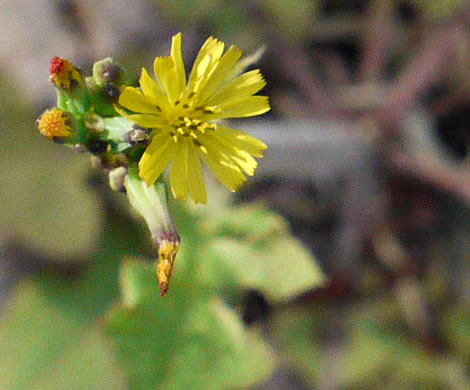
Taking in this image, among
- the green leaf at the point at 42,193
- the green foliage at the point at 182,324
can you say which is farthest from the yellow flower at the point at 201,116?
the green leaf at the point at 42,193

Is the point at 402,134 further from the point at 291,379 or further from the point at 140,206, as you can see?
the point at 140,206

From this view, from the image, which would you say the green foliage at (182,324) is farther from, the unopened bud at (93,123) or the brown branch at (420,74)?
the brown branch at (420,74)

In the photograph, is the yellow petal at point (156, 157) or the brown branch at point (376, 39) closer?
the yellow petal at point (156, 157)

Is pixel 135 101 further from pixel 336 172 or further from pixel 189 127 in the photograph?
pixel 336 172

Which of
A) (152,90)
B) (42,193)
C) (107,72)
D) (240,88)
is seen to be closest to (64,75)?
(107,72)

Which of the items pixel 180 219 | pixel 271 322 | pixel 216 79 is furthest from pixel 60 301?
pixel 216 79

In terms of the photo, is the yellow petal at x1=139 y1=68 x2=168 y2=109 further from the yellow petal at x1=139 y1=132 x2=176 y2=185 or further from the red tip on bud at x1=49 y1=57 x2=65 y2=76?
the red tip on bud at x1=49 y1=57 x2=65 y2=76

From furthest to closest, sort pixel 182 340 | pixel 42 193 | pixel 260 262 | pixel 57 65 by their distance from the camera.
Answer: pixel 42 193
pixel 260 262
pixel 182 340
pixel 57 65

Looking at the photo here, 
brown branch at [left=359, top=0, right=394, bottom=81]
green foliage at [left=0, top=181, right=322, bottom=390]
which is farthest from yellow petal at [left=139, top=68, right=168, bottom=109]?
brown branch at [left=359, top=0, right=394, bottom=81]
